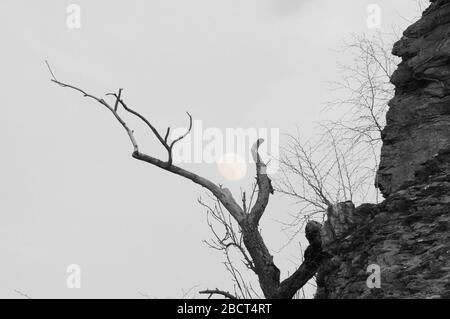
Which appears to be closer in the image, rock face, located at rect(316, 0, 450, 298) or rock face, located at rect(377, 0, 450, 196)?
rock face, located at rect(316, 0, 450, 298)

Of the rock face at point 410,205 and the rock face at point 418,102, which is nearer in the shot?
the rock face at point 410,205

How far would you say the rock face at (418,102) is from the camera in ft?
28.3

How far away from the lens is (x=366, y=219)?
7.53 meters

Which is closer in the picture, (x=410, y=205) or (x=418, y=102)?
(x=410, y=205)

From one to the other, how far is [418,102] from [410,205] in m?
2.80

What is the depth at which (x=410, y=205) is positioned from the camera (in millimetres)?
7113

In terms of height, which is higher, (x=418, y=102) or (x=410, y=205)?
(x=418, y=102)

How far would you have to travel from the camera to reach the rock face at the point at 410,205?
6.31 metres

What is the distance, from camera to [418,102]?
941cm

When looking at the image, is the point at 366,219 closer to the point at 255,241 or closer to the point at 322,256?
the point at 322,256

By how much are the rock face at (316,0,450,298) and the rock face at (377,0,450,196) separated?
14mm

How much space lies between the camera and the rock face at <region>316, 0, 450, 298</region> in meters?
6.31

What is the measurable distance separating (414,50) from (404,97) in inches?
36.3

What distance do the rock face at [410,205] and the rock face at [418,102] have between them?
0.05 feet
